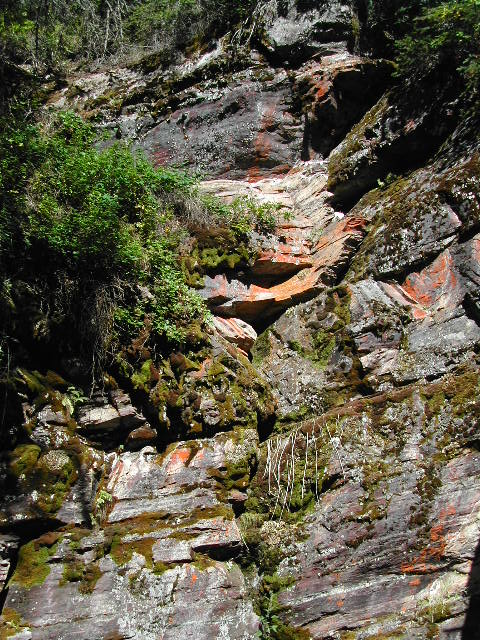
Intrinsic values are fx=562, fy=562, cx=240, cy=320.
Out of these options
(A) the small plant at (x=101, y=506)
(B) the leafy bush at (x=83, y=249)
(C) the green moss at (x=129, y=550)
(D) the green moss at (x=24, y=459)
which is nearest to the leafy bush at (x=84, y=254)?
(B) the leafy bush at (x=83, y=249)

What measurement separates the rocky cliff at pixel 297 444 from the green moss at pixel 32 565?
2 centimetres

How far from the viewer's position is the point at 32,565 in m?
4.54

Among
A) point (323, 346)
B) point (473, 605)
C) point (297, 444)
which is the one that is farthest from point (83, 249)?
point (473, 605)

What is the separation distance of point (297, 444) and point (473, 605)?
1.99 meters

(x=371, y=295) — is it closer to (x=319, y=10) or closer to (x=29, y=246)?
(x=29, y=246)

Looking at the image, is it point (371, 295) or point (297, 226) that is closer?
point (371, 295)

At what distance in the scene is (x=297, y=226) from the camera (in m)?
8.05

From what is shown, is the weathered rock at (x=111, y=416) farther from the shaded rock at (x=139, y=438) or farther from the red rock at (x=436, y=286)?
the red rock at (x=436, y=286)

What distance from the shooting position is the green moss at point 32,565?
4.46m

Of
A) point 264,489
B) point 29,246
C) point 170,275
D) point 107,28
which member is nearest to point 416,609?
point 264,489

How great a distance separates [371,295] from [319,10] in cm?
640

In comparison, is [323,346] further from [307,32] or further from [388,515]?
[307,32]

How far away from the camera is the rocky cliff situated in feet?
14.2

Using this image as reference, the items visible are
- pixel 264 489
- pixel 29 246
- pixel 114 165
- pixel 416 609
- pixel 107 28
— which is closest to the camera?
pixel 416 609
